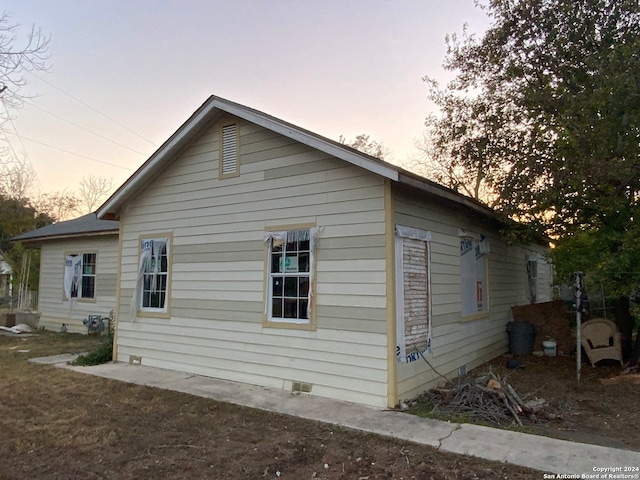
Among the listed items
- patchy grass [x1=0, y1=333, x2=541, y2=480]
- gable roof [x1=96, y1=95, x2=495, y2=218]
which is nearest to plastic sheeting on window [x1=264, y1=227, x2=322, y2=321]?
gable roof [x1=96, y1=95, x2=495, y2=218]

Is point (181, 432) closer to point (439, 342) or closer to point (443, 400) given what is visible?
point (443, 400)

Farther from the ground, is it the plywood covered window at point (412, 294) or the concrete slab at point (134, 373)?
the plywood covered window at point (412, 294)

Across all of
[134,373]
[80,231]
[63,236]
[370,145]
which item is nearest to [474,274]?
[134,373]

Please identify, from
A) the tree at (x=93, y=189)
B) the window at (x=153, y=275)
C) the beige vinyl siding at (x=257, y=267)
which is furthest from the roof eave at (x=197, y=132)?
the tree at (x=93, y=189)

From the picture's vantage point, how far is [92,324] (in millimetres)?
12586

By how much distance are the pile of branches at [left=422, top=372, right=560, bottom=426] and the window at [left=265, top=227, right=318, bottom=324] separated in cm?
212

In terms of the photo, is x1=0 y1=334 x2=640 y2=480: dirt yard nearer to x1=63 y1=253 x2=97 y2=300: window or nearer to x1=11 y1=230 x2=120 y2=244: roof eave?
x1=11 y1=230 x2=120 y2=244: roof eave

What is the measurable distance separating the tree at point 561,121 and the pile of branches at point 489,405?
315 centimetres

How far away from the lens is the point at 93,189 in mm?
37812

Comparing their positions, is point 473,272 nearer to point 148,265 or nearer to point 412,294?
point 412,294

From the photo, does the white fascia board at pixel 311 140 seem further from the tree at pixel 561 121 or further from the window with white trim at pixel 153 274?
the tree at pixel 561 121

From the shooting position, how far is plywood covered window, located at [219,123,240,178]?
7.39 metres

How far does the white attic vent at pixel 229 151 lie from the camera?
24.3ft

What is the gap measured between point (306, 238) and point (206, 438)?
9.72ft
